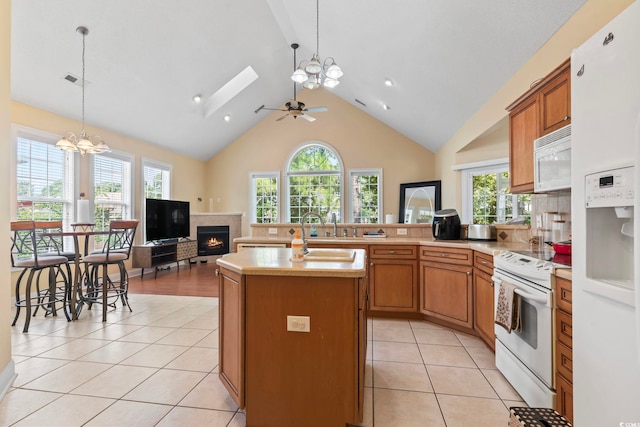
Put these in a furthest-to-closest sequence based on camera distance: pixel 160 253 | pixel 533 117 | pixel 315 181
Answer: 1. pixel 315 181
2. pixel 160 253
3. pixel 533 117

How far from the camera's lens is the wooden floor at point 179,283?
465 centimetres

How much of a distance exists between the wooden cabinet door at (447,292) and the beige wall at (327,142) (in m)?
4.16

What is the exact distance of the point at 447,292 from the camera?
3010mm

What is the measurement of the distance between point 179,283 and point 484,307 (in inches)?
188

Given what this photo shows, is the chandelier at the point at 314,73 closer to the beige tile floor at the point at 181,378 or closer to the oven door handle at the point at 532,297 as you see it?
the oven door handle at the point at 532,297

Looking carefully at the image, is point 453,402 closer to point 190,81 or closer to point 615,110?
point 615,110

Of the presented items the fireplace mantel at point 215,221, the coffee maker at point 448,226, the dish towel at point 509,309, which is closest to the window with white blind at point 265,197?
→ the fireplace mantel at point 215,221

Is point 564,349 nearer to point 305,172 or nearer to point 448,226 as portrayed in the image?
point 448,226

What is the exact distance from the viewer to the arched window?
757 cm

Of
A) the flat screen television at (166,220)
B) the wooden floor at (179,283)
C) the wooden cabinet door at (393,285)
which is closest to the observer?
the wooden cabinet door at (393,285)

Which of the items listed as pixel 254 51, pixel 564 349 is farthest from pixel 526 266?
pixel 254 51

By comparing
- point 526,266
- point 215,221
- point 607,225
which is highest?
point 607,225

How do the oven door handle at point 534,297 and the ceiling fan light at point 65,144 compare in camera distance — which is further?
the ceiling fan light at point 65,144

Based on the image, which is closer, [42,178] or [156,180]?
[42,178]
